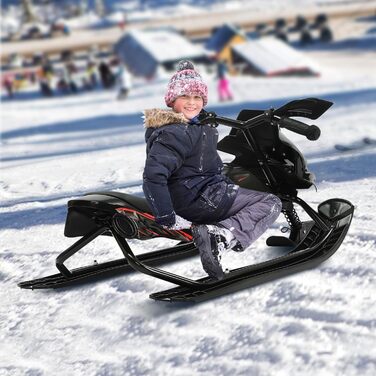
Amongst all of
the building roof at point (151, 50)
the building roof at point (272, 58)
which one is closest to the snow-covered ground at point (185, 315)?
the building roof at point (272, 58)

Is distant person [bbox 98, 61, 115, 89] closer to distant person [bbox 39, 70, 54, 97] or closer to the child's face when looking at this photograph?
distant person [bbox 39, 70, 54, 97]

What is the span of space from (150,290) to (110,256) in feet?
2.44

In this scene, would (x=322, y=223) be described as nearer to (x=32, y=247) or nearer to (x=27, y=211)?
(x=32, y=247)

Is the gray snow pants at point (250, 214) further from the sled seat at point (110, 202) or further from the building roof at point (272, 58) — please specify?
the building roof at point (272, 58)

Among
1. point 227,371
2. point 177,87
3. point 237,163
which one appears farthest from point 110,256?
point 227,371

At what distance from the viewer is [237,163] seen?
4184 millimetres

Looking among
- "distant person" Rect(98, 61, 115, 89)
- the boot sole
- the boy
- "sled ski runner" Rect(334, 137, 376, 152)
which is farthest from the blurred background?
the boot sole

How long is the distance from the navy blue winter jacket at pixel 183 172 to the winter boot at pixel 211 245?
15cm

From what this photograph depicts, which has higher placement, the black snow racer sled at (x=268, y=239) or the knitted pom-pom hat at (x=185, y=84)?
the knitted pom-pom hat at (x=185, y=84)

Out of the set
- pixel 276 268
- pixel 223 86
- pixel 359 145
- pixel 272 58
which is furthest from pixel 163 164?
pixel 272 58

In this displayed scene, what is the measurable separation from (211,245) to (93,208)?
2.27 feet

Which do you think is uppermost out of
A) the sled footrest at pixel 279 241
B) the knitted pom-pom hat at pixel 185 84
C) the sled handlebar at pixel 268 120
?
the knitted pom-pom hat at pixel 185 84

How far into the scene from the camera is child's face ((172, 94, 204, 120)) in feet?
12.1

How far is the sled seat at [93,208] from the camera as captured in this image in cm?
371
